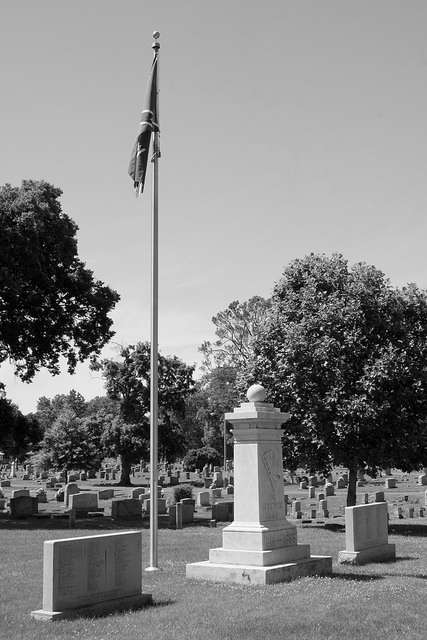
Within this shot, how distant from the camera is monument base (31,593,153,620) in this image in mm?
9148

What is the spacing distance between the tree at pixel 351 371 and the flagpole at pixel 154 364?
33.8ft

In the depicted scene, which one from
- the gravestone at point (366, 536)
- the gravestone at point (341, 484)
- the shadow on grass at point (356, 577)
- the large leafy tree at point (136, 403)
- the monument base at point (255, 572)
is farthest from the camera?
the large leafy tree at point (136, 403)

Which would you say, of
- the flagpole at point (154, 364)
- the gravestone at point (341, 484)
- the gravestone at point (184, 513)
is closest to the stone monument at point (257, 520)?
the flagpole at point (154, 364)

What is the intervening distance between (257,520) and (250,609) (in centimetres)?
311

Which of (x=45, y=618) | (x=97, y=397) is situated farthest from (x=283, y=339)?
(x=97, y=397)

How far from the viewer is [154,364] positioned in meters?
14.9

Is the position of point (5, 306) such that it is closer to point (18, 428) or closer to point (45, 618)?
point (18, 428)

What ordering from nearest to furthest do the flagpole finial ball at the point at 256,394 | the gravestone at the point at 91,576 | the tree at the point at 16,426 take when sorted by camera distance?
the gravestone at the point at 91,576 → the flagpole finial ball at the point at 256,394 → the tree at the point at 16,426

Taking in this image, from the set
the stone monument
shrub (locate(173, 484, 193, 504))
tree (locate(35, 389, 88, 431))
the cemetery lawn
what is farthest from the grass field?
tree (locate(35, 389, 88, 431))

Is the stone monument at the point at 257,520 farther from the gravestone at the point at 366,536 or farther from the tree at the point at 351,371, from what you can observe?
the tree at the point at 351,371

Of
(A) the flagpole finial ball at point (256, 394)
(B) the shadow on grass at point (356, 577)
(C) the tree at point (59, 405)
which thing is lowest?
(B) the shadow on grass at point (356, 577)

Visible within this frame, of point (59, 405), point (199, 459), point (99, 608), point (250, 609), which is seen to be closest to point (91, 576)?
point (99, 608)

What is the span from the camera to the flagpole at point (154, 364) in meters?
14.4

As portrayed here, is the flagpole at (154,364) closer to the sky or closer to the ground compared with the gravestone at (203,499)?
closer to the sky
